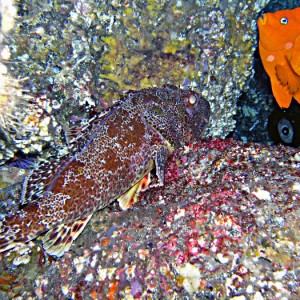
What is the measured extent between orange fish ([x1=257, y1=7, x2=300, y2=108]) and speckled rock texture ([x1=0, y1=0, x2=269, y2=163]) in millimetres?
343

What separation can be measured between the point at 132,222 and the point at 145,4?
9.95ft

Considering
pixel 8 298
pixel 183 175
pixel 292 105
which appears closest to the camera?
pixel 8 298

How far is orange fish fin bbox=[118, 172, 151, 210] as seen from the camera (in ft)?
11.6

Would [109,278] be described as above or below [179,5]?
below

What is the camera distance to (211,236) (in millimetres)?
2678

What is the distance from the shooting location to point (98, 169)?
3.37 m

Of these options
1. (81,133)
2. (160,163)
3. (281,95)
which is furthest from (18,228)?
(281,95)

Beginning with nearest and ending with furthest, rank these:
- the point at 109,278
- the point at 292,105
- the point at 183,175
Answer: the point at 109,278
the point at 183,175
the point at 292,105

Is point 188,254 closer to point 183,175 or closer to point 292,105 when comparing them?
point 183,175

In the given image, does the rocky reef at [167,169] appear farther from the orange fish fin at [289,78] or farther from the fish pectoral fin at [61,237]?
the orange fish fin at [289,78]

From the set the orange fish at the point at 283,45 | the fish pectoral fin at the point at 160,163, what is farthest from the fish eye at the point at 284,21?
the fish pectoral fin at the point at 160,163

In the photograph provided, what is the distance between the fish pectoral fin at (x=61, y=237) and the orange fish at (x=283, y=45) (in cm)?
403

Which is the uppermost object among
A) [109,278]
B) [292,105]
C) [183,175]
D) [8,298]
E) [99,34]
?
[99,34]

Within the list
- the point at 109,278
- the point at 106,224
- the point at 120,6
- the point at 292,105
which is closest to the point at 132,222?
the point at 106,224
